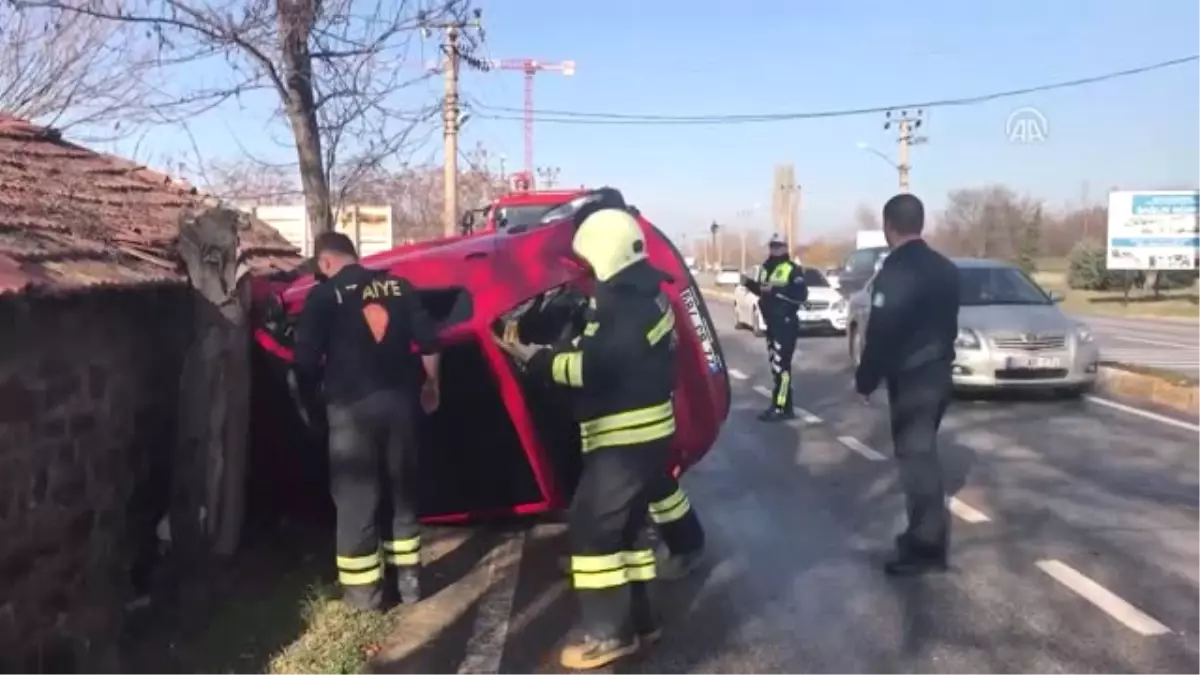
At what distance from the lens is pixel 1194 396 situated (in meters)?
14.4

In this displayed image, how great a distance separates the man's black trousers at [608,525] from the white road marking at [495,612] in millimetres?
450

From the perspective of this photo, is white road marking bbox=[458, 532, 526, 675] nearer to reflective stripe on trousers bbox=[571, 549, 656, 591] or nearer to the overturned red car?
the overturned red car

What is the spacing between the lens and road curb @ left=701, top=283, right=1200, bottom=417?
14469 millimetres

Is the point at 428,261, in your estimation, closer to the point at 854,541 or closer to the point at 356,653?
the point at 356,653

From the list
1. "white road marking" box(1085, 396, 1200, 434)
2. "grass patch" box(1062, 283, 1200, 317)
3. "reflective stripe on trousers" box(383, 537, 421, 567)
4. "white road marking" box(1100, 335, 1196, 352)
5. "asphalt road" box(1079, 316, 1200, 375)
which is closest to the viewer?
"reflective stripe on trousers" box(383, 537, 421, 567)

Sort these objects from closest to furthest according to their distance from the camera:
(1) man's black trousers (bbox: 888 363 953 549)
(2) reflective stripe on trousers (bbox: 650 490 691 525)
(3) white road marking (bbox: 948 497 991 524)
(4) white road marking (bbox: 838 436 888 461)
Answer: (2) reflective stripe on trousers (bbox: 650 490 691 525) → (1) man's black trousers (bbox: 888 363 953 549) → (3) white road marking (bbox: 948 497 991 524) → (4) white road marking (bbox: 838 436 888 461)

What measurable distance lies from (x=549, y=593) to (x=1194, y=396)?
9.91m

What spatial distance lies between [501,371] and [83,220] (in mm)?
2051

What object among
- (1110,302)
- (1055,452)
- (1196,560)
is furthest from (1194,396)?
(1110,302)

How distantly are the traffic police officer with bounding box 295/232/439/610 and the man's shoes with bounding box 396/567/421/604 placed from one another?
0.14 metres

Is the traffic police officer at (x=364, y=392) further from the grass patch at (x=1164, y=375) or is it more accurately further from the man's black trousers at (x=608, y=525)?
the grass patch at (x=1164, y=375)

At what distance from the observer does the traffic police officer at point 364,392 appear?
623 cm

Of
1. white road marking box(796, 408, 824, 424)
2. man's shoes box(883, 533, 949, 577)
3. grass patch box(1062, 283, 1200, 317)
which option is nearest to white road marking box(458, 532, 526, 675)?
man's shoes box(883, 533, 949, 577)

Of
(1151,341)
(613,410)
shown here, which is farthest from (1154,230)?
(613,410)
